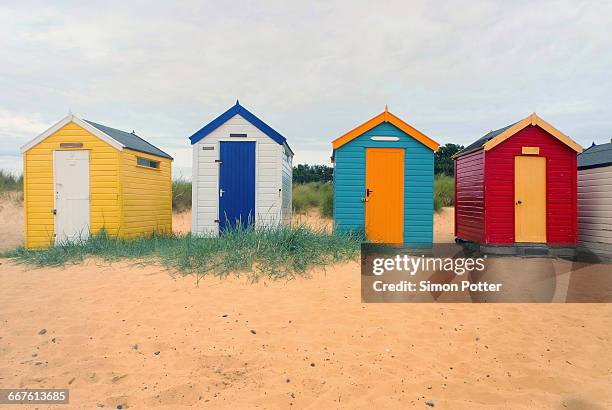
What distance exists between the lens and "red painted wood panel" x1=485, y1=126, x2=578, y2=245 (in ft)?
34.6

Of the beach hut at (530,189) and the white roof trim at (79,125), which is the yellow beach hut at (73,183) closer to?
the white roof trim at (79,125)

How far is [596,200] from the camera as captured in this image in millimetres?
11133

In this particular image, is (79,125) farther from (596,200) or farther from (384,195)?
(596,200)

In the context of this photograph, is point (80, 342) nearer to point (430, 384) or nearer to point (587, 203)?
point (430, 384)

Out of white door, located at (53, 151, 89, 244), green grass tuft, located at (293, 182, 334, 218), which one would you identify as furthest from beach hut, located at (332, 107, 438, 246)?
green grass tuft, located at (293, 182, 334, 218)

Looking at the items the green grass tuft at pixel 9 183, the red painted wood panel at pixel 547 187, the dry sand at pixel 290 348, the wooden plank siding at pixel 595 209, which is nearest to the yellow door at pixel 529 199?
the red painted wood panel at pixel 547 187

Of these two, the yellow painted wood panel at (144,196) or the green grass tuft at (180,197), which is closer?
the yellow painted wood panel at (144,196)

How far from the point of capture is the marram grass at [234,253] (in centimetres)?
723

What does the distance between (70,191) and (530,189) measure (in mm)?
11607

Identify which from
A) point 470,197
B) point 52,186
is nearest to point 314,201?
point 470,197

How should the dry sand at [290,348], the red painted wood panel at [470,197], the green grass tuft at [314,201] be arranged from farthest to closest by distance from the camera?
the green grass tuft at [314,201]
the red painted wood panel at [470,197]
the dry sand at [290,348]

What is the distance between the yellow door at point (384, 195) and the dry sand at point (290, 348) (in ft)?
13.5

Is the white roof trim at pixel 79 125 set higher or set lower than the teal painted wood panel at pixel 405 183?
higher

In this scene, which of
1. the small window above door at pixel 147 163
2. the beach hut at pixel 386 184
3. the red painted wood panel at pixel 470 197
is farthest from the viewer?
the small window above door at pixel 147 163
